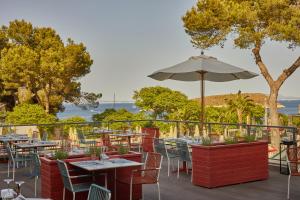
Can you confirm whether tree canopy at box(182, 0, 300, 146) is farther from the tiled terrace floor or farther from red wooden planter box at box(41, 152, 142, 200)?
red wooden planter box at box(41, 152, 142, 200)

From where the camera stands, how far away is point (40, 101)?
94.3ft

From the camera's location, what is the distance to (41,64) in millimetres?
26312

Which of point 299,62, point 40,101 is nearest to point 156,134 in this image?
point 299,62

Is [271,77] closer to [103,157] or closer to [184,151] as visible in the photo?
[184,151]

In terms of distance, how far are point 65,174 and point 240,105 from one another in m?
26.8

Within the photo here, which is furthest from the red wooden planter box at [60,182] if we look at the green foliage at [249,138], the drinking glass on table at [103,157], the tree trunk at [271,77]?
the tree trunk at [271,77]

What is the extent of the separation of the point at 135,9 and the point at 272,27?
18021 millimetres

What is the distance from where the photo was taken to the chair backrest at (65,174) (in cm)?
564

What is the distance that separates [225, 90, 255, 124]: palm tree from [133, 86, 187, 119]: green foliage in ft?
11.8

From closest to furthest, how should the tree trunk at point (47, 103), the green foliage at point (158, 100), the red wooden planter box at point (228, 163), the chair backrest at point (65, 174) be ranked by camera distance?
the chair backrest at point (65, 174), the red wooden planter box at point (228, 163), the tree trunk at point (47, 103), the green foliage at point (158, 100)

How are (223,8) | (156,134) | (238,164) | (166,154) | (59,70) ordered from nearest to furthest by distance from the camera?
(238,164) → (166,154) → (156,134) → (223,8) → (59,70)

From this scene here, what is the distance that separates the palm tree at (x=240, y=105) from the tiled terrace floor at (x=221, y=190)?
23.0 m

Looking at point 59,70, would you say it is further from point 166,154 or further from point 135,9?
point 166,154

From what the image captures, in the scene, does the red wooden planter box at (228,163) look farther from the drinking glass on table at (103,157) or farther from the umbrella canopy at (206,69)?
the drinking glass on table at (103,157)
